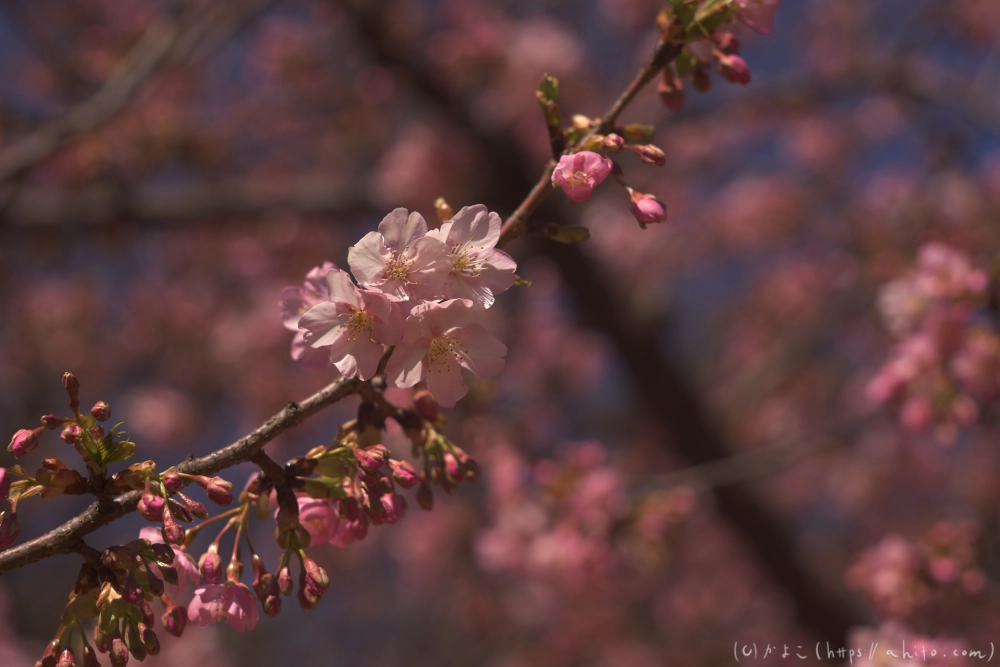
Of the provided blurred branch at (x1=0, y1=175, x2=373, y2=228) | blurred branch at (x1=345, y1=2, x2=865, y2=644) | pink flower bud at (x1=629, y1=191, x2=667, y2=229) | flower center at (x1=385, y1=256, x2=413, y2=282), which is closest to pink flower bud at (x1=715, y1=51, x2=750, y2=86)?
pink flower bud at (x1=629, y1=191, x2=667, y2=229)

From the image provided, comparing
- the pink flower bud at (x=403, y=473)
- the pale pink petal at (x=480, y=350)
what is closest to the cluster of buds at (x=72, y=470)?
the pink flower bud at (x=403, y=473)

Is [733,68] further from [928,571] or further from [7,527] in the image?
[928,571]

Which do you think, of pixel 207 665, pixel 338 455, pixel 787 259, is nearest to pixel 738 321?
pixel 787 259

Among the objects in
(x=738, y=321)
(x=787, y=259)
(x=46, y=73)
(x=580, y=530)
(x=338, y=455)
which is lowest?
(x=738, y=321)

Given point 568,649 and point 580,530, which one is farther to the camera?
point 568,649

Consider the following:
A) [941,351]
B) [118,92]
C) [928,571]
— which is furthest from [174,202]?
[928,571]

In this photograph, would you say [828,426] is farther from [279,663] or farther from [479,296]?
[279,663]

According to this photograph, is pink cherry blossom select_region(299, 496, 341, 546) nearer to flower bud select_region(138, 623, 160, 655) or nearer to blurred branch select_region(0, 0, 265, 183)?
flower bud select_region(138, 623, 160, 655)
